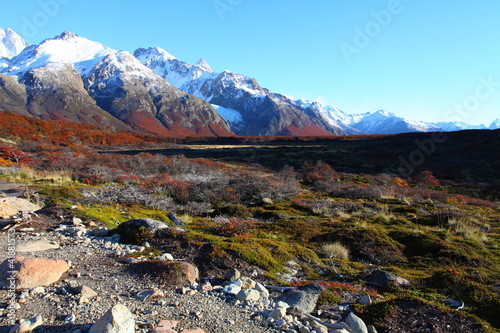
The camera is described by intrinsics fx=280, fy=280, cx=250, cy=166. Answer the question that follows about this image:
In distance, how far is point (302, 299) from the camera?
434cm

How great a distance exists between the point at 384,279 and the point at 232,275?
3031 millimetres

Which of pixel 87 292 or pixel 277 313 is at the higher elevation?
pixel 277 313

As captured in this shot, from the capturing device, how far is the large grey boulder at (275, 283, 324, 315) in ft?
13.5

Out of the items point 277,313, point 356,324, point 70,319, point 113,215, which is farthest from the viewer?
point 113,215

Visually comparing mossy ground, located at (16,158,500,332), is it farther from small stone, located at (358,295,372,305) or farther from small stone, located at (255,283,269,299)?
small stone, located at (255,283,269,299)

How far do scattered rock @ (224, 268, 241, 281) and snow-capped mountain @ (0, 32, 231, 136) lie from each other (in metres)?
131

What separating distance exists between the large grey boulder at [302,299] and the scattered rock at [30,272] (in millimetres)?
3447

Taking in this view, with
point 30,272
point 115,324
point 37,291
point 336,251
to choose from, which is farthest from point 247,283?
point 336,251

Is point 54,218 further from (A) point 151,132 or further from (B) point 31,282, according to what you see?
(A) point 151,132

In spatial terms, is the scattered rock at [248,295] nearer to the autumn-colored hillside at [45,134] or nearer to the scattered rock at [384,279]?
the scattered rock at [384,279]

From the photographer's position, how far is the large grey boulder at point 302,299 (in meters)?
4.12

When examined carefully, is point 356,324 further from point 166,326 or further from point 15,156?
point 15,156

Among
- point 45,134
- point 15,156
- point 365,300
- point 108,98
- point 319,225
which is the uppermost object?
point 108,98

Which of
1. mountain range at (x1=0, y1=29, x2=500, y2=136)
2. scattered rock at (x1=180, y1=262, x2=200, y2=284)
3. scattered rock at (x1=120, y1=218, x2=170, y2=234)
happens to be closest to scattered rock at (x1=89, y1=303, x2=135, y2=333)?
scattered rock at (x1=180, y1=262, x2=200, y2=284)
